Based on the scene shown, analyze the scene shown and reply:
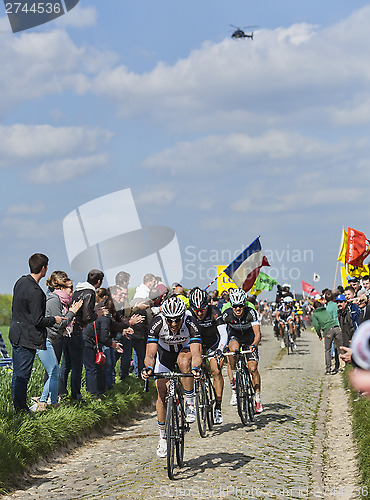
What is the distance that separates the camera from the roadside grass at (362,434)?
7732 mm

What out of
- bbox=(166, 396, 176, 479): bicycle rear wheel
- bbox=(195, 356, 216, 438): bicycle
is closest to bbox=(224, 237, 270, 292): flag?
bbox=(195, 356, 216, 438): bicycle

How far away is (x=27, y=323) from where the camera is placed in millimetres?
9477

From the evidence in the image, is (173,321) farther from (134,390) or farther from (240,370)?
(134,390)

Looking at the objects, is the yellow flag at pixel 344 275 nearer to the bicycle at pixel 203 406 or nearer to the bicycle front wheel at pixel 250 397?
the bicycle front wheel at pixel 250 397

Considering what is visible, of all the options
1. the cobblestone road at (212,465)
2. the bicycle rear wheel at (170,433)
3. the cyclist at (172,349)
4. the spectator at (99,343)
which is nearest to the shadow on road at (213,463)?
the cobblestone road at (212,465)

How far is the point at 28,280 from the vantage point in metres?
9.52

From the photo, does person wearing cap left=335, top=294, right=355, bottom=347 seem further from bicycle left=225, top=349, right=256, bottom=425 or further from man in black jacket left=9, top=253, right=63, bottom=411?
man in black jacket left=9, top=253, right=63, bottom=411

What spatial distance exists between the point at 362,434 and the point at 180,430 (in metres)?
2.85

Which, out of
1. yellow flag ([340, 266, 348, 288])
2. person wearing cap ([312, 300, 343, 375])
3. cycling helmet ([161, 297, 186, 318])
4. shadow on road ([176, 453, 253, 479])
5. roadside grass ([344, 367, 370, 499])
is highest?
yellow flag ([340, 266, 348, 288])

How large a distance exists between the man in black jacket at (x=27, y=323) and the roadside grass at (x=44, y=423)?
A: 45 centimetres

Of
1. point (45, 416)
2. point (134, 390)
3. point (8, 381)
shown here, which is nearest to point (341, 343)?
point (134, 390)

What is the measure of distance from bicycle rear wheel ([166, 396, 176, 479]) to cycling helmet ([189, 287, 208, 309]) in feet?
9.19

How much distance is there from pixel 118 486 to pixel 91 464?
1526mm

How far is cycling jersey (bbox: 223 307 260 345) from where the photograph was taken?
12.5 meters
